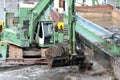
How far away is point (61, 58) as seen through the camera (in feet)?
39.4

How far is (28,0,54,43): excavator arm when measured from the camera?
1355 cm

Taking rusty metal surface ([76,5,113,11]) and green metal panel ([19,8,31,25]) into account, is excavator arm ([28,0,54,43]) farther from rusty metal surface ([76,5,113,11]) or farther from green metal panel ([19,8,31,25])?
rusty metal surface ([76,5,113,11])

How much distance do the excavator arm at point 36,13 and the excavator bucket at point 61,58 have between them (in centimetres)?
198

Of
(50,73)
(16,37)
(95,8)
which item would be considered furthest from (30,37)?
(95,8)

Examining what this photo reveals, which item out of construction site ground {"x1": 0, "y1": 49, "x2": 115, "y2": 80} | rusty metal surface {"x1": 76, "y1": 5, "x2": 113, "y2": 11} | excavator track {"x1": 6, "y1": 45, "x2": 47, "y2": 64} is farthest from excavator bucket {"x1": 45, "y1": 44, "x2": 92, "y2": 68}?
rusty metal surface {"x1": 76, "y1": 5, "x2": 113, "y2": 11}

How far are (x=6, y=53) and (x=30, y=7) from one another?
2.37 meters

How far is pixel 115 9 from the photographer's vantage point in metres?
21.0

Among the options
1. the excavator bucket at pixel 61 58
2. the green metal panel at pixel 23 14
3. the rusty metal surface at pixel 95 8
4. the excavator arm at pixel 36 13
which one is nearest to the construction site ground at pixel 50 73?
the excavator bucket at pixel 61 58

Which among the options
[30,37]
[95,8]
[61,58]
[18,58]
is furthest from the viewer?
[95,8]

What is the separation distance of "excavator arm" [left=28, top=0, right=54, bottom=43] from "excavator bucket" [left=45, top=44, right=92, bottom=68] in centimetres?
198

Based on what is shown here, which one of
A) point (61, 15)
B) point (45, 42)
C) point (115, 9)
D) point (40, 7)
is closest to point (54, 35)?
point (45, 42)

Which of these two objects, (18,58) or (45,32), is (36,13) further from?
(18,58)

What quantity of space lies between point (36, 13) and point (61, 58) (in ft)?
9.09

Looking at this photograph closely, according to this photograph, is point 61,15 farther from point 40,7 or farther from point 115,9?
point 40,7
